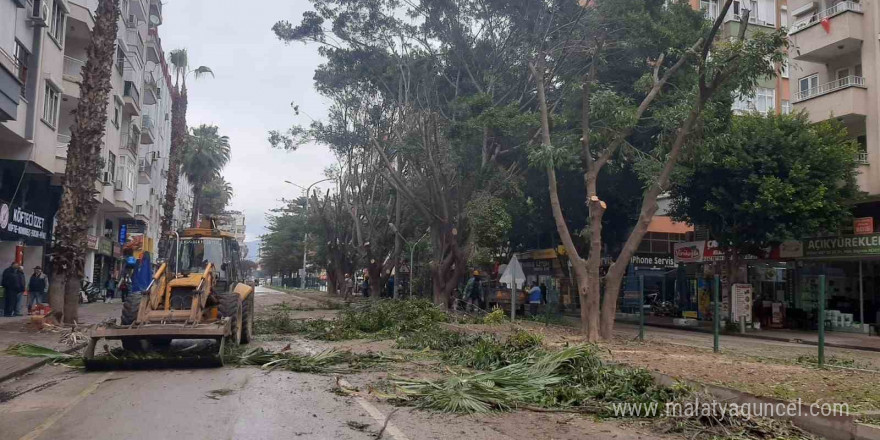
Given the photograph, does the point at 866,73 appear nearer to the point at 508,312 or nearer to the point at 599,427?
the point at 508,312

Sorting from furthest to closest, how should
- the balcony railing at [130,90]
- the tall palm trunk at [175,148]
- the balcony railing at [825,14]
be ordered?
the tall palm trunk at [175,148]
the balcony railing at [130,90]
the balcony railing at [825,14]

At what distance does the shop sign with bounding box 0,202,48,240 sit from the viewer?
2156 cm

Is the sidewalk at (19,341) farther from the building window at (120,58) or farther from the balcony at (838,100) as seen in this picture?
the balcony at (838,100)

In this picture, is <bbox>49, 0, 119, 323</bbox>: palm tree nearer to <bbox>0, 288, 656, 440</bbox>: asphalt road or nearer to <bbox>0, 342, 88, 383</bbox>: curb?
<bbox>0, 342, 88, 383</bbox>: curb

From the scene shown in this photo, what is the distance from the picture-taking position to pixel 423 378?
1067cm

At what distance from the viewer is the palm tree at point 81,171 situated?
1811 cm

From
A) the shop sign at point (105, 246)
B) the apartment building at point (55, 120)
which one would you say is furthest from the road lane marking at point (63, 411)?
the shop sign at point (105, 246)

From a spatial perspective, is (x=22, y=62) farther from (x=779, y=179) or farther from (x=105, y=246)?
A: (x=779, y=179)

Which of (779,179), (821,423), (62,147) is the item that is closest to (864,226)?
(779,179)

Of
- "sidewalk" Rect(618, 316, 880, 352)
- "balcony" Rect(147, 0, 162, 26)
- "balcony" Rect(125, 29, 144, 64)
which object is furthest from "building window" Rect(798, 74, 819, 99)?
"balcony" Rect(147, 0, 162, 26)

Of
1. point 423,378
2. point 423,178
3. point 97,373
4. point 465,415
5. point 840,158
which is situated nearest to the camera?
point 465,415

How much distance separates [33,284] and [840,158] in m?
27.7

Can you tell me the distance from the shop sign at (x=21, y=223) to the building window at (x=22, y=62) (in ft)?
12.4

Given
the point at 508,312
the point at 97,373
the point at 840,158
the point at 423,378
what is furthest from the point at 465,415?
the point at 508,312
